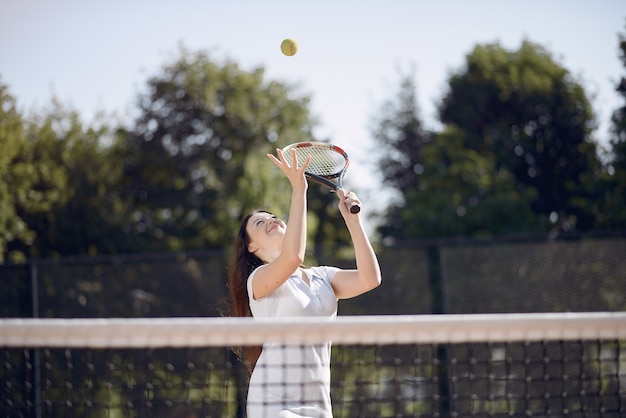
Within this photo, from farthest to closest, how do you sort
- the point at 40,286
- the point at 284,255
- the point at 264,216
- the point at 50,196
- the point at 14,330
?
the point at 50,196 < the point at 40,286 < the point at 264,216 < the point at 284,255 < the point at 14,330

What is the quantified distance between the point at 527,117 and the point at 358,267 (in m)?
12.8

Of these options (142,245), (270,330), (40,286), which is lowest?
(270,330)

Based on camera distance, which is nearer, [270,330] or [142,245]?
[270,330]

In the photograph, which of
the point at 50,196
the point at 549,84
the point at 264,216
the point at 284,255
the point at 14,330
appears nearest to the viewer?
the point at 14,330

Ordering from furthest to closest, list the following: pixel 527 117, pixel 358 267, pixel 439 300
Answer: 1. pixel 527 117
2. pixel 439 300
3. pixel 358 267

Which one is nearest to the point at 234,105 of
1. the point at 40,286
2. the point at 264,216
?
the point at 40,286

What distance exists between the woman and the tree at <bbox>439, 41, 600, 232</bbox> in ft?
35.0

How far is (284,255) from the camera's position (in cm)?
293

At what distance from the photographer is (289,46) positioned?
490 cm

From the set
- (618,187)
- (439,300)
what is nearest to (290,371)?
(439,300)

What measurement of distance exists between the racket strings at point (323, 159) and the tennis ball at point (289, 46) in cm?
107

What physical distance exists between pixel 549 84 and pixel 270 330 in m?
13.7

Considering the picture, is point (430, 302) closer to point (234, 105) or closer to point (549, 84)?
point (234, 105)

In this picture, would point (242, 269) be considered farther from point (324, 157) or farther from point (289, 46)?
point (289, 46)
